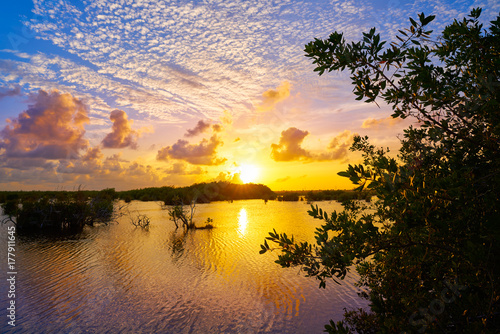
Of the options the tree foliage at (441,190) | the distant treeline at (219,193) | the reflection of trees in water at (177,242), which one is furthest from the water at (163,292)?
the distant treeline at (219,193)

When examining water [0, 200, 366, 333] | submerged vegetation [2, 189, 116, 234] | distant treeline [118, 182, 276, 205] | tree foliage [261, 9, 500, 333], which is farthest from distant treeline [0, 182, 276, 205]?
tree foliage [261, 9, 500, 333]

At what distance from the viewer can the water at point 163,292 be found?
30.6 ft

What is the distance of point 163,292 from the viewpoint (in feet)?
39.5

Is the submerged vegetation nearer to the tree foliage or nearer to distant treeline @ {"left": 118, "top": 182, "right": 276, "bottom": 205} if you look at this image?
the tree foliage

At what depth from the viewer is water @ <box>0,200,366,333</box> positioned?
9320 mm

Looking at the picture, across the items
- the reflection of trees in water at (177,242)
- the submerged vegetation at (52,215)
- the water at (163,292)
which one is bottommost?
the water at (163,292)

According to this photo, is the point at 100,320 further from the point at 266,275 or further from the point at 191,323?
the point at 266,275

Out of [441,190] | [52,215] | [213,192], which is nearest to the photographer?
[441,190]

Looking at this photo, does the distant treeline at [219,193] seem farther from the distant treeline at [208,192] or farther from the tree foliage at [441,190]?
the tree foliage at [441,190]

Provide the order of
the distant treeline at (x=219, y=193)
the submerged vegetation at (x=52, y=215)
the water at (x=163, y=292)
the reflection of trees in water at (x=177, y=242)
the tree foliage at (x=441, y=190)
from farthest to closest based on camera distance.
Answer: the distant treeline at (x=219, y=193)
the submerged vegetation at (x=52, y=215)
the reflection of trees in water at (x=177, y=242)
the water at (x=163, y=292)
the tree foliage at (x=441, y=190)

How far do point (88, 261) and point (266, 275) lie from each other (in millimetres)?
10615

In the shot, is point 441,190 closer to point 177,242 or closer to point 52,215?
point 177,242

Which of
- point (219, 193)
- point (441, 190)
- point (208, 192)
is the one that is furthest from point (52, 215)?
point (219, 193)

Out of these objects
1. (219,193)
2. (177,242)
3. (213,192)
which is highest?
(213,192)
